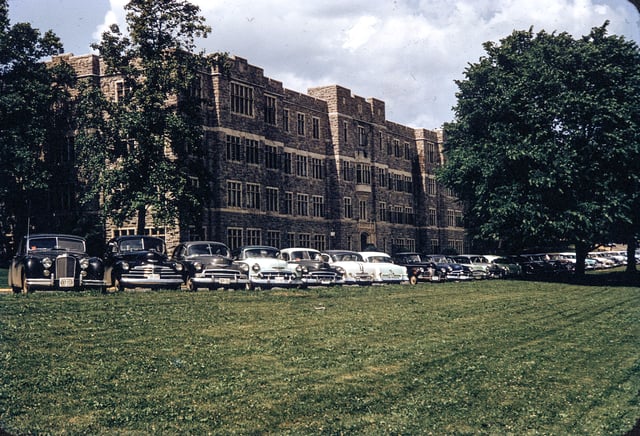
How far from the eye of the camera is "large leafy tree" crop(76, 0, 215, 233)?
29.2m

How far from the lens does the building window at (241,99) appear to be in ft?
148

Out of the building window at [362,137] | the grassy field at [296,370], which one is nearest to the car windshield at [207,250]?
the grassy field at [296,370]

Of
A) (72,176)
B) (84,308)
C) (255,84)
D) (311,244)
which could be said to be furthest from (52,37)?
(311,244)

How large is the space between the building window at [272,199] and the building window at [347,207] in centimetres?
861

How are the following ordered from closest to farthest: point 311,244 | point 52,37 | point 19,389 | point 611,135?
point 19,389
point 52,37
point 611,135
point 311,244

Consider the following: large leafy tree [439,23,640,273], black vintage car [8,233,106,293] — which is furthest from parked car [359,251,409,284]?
black vintage car [8,233,106,293]

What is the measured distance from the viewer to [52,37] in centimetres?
2619

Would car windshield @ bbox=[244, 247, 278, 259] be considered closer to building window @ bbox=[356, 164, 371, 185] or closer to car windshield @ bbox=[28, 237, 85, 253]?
car windshield @ bbox=[28, 237, 85, 253]

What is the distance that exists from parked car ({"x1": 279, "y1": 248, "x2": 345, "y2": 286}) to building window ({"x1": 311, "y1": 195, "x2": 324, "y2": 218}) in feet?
69.9

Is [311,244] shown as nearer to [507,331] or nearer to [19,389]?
[507,331]

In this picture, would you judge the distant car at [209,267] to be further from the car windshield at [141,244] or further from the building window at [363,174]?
the building window at [363,174]

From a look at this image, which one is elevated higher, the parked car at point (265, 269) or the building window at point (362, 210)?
the building window at point (362, 210)

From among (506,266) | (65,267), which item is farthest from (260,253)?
(506,266)

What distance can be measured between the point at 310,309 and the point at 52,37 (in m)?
13.9
